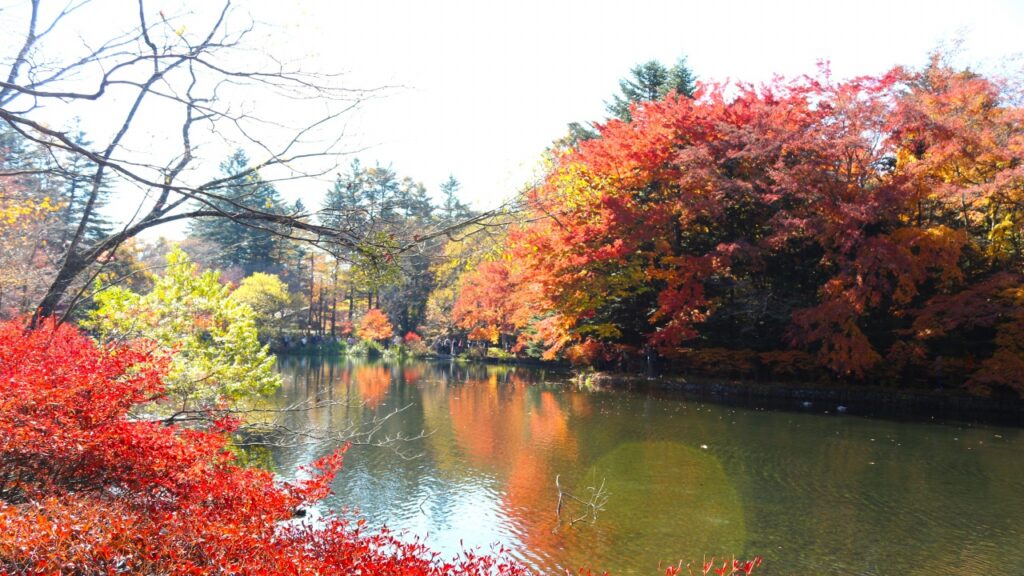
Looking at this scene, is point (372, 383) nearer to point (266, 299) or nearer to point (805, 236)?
point (805, 236)

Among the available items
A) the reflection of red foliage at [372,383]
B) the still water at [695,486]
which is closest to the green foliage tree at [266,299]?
the reflection of red foliage at [372,383]

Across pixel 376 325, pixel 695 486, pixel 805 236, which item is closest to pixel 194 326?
pixel 695 486

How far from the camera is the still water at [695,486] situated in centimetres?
575

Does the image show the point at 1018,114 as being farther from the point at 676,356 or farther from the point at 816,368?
the point at 676,356

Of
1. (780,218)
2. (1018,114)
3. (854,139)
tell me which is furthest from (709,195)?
(1018,114)

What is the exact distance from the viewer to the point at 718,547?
5781 mm

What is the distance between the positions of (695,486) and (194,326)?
21.5ft

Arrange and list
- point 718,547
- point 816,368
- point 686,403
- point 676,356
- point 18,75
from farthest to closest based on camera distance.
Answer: point 676,356, point 816,368, point 686,403, point 718,547, point 18,75

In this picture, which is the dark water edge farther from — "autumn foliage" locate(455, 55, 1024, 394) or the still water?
the still water

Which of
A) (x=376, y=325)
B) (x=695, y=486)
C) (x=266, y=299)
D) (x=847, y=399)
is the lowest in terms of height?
(x=695, y=486)

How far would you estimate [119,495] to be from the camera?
10.8 ft

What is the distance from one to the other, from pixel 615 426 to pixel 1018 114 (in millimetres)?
10893

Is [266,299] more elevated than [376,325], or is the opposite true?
[266,299]

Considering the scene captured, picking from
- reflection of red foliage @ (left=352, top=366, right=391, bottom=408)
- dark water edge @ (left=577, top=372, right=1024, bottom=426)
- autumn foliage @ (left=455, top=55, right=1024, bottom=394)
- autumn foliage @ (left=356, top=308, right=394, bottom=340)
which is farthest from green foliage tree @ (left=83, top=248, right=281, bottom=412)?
autumn foliage @ (left=356, top=308, right=394, bottom=340)
